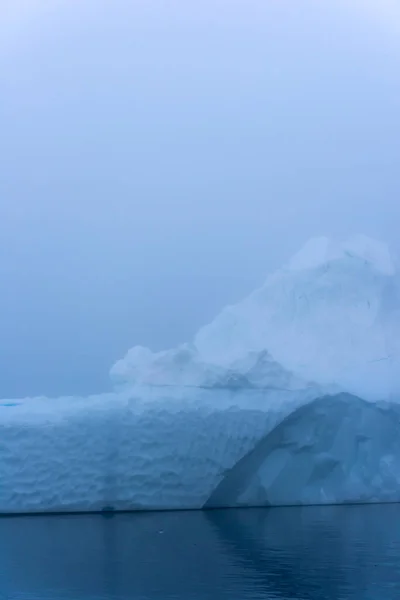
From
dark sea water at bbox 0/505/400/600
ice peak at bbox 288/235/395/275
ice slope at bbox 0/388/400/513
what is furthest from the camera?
ice peak at bbox 288/235/395/275

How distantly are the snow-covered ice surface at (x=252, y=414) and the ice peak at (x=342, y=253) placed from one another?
15 mm

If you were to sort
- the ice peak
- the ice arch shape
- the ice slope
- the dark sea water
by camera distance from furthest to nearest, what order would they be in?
the ice peak
the ice arch shape
the ice slope
the dark sea water

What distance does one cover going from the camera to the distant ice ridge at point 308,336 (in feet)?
25.4

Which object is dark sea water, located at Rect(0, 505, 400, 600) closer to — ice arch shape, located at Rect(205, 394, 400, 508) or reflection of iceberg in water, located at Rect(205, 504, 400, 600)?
reflection of iceberg in water, located at Rect(205, 504, 400, 600)

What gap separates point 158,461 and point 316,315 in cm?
224

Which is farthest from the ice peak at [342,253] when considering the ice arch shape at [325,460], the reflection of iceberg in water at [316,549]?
the reflection of iceberg in water at [316,549]

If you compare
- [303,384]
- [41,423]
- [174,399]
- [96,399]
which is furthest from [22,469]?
[303,384]

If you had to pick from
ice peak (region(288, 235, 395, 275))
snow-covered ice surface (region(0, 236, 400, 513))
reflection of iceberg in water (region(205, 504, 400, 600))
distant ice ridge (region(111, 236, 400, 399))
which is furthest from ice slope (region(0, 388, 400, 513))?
ice peak (region(288, 235, 395, 275))

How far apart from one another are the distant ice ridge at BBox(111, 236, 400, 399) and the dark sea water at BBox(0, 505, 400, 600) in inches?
53.2

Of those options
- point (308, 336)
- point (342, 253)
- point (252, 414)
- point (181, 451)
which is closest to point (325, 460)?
point (252, 414)

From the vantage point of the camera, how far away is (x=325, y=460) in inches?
306

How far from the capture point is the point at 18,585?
408cm

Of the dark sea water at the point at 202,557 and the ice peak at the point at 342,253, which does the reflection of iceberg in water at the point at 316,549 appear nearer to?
the dark sea water at the point at 202,557

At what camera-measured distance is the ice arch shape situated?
7.70 meters
